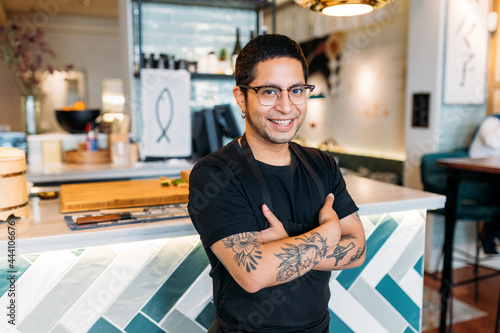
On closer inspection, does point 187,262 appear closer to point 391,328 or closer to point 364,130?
point 391,328

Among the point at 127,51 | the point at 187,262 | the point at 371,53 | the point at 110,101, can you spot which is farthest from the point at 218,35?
the point at 110,101

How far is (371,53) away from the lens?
18.0 ft

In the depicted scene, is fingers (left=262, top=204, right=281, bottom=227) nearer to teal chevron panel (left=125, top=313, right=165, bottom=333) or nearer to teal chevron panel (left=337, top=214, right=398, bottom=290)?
teal chevron panel (left=125, top=313, right=165, bottom=333)

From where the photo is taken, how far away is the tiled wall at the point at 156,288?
4.77ft

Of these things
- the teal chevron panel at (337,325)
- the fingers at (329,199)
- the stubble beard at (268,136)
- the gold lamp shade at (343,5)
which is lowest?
the teal chevron panel at (337,325)

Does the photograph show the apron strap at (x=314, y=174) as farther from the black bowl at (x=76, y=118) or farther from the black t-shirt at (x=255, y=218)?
the black bowl at (x=76, y=118)

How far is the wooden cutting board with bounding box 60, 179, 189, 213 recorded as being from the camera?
172cm

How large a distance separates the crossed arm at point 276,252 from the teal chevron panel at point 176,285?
1.80 feet

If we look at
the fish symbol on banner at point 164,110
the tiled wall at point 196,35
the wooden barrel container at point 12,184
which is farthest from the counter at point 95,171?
the wooden barrel container at point 12,184

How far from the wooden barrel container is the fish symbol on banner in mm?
2124

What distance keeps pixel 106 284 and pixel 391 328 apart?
1.29m

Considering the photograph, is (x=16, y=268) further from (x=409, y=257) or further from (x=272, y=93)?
(x=409, y=257)

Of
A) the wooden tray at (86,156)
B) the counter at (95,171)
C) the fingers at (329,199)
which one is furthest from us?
the wooden tray at (86,156)

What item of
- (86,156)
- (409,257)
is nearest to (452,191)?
(409,257)
